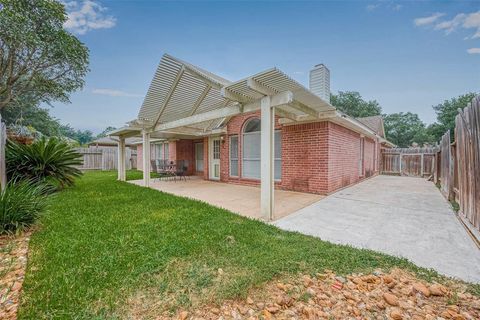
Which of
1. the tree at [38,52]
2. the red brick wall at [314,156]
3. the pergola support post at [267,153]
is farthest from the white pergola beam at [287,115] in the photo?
the tree at [38,52]

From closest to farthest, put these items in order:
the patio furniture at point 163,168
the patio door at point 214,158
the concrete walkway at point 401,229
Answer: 1. the concrete walkway at point 401,229
2. the patio door at point 214,158
3. the patio furniture at point 163,168

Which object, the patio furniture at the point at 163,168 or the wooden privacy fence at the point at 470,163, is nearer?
the wooden privacy fence at the point at 470,163

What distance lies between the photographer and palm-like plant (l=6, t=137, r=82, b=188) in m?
5.98

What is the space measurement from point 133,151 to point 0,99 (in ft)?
31.9

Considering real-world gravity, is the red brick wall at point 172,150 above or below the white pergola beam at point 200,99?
below

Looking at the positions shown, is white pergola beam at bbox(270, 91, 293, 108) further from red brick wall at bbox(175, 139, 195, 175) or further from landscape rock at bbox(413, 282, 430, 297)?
red brick wall at bbox(175, 139, 195, 175)

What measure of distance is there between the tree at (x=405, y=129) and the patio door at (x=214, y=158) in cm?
2951

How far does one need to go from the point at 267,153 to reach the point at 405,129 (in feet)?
117

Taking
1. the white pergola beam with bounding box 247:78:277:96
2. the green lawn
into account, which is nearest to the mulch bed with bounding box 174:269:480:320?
the green lawn

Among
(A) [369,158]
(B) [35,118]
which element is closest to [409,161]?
(A) [369,158]

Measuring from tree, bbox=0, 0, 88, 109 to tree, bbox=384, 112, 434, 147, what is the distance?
36131 millimetres

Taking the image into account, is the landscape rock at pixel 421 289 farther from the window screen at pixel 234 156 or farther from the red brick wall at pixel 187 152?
the red brick wall at pixel 187 152

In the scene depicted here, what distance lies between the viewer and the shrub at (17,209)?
333cm

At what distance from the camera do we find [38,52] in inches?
439
